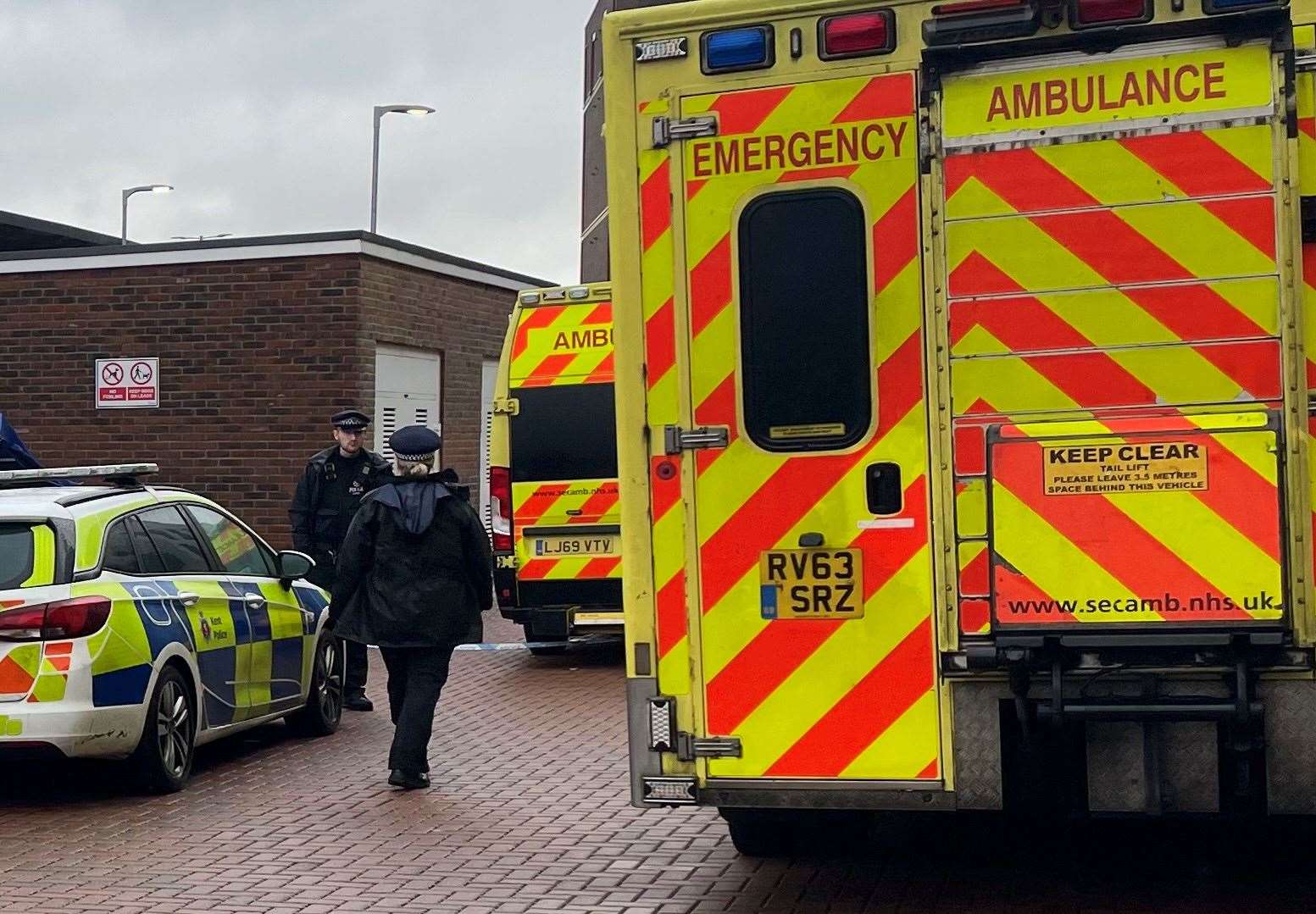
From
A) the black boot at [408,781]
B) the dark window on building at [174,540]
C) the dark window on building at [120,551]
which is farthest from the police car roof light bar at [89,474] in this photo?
the black boot at [408,781]

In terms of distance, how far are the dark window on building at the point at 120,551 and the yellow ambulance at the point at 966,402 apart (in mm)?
3853

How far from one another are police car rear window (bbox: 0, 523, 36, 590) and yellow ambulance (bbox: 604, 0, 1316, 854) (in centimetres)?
380

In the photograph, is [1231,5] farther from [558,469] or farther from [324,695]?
[558,469]

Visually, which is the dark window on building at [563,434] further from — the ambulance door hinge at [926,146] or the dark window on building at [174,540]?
the ambulance door hinge at [926,146]

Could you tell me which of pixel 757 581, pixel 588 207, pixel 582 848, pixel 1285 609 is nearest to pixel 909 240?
pixel 757 581

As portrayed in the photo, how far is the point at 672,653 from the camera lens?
6.12 metres

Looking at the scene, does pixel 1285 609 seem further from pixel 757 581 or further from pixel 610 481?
pixel 610 481

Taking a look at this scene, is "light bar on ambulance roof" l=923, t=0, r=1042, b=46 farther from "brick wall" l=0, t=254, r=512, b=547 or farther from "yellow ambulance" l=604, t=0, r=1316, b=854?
"brick wall" l=0, t=254, r=512, b=547

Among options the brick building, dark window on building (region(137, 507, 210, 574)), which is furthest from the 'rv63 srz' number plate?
the brick building

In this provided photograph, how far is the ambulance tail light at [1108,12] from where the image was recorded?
562cm

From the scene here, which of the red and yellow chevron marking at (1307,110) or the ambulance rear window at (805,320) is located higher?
the red and yellow chevron marking at (1307,110)

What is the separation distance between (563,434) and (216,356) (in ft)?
24.1

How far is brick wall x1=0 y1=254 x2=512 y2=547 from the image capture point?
20.1m

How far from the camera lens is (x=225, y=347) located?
20.5m
